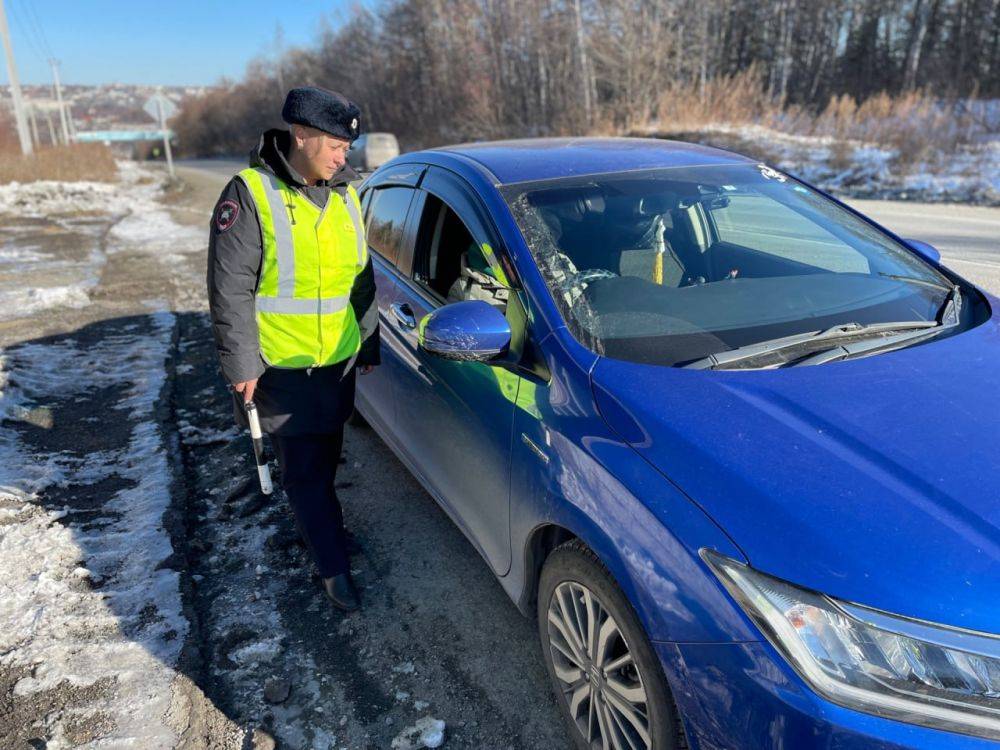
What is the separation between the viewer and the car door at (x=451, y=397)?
2314mm

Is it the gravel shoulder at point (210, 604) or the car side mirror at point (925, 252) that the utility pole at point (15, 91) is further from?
the car side mirror at point (925, 252)

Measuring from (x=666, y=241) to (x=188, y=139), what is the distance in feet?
315

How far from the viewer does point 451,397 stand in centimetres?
262

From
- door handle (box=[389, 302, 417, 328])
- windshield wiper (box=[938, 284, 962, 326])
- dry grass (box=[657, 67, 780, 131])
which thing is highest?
dry grass (box=[657, 67, 780, 131])

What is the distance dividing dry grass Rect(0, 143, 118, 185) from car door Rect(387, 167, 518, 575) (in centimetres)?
2256

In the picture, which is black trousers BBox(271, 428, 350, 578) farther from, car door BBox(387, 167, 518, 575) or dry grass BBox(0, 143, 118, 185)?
dry grass BBox(0, 143, 118, 185)

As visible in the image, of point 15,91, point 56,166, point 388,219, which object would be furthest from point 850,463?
point 15,91

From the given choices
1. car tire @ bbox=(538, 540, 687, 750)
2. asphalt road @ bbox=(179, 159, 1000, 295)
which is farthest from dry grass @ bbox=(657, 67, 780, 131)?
car tire @ bbox=(538, 540, 687, 750)

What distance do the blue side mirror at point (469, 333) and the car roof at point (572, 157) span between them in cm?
70

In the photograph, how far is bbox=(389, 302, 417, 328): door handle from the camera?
3.01 metres

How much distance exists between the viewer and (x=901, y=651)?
1.34 meters

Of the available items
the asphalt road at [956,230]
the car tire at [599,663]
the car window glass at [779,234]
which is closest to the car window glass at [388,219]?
the car window glass at [779,234]

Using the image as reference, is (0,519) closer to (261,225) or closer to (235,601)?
(235,601)

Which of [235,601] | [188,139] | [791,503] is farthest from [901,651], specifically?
[188,139]
